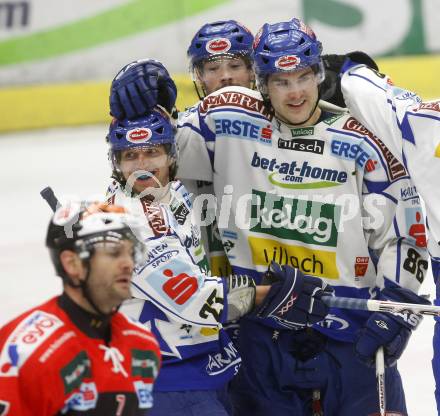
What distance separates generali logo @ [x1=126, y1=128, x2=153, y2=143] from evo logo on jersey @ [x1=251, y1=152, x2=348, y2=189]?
35 centimetres

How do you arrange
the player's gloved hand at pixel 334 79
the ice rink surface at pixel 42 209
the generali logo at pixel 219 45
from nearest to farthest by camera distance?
the player's gloved hand at pixel 334 79
the generali logo at pixel 219 45
the ice rink surface at pixel 42 209

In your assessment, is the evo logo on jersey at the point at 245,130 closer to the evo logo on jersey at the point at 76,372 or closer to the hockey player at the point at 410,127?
the hockey player at the point at 410,127

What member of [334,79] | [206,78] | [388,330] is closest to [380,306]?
[388,330]

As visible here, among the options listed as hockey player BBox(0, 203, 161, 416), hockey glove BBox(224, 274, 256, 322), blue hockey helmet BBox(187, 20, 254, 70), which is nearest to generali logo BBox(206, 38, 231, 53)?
blue hockey helmet BBox(187, 20, 254, 70)

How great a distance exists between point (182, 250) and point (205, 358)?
323 mm

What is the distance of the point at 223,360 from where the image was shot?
9.88 feet

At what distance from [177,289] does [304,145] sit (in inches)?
23.5

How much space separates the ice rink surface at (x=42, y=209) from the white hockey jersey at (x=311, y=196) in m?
1.13

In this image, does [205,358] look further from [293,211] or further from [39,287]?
[39,287]

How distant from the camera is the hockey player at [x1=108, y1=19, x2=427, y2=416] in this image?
10.0ft

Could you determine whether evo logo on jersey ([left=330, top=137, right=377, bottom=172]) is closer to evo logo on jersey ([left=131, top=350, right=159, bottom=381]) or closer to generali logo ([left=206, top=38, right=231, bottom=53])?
generali logo ([left=206, top=38, right=231, bottom=53])

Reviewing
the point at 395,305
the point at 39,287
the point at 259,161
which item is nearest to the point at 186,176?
the point at 259,161

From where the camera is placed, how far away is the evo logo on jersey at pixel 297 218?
10.3ft

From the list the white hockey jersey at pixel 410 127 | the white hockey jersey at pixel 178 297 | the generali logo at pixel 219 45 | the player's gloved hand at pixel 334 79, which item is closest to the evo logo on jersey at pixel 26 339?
the white hockey jersey at pixel 178 297
